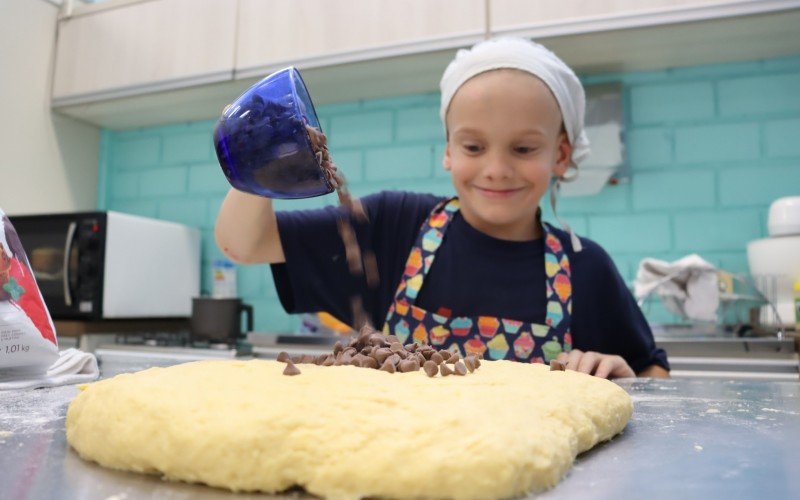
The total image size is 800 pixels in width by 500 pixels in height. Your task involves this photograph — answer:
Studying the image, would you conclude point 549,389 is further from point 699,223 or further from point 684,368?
point 699,223

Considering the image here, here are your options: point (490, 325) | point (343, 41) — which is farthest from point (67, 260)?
point (490, 325)

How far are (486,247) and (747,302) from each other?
1.11 m

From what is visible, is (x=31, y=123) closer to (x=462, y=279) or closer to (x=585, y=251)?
(x=462, y=279)

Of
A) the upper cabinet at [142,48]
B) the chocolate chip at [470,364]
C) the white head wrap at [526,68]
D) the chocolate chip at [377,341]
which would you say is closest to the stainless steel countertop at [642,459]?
the chocolate chip at [470,364]

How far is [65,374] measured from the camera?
822mm

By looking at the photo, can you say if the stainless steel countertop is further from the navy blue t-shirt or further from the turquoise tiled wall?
the turquoise tiled wall

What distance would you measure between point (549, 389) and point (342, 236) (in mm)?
644

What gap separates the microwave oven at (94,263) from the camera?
2.03m

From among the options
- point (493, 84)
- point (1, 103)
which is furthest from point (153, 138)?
point (493, 84)

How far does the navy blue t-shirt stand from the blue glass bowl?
42 cm

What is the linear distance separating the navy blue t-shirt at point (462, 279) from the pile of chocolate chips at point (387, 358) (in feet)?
1.30

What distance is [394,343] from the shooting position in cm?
71

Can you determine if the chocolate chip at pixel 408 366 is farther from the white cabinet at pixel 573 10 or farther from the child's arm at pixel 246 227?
the white cabinet at pixel 573 10

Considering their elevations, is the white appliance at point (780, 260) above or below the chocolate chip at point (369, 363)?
above
